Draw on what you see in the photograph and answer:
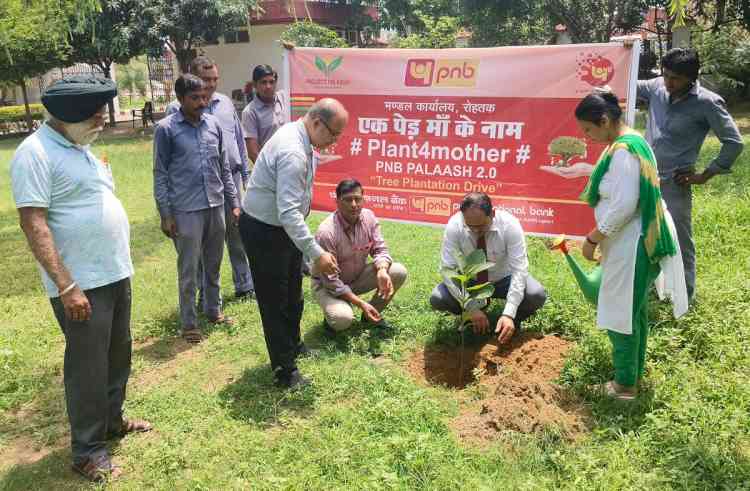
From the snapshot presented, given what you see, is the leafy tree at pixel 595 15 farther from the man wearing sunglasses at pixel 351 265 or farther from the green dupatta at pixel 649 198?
the green dupatta at pixel 649 198

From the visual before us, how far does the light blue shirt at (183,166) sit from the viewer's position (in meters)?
4.47

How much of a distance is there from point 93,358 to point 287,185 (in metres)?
1.32

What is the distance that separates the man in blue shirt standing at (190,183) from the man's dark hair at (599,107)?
2.77 meters

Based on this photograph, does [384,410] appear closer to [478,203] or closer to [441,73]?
[478,203]

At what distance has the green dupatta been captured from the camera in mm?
2975


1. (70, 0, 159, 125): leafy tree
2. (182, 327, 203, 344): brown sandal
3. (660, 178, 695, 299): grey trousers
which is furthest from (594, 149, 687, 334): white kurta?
(70, 0, 159, 125): leafy tree

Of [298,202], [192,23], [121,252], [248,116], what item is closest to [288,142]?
[298,202]

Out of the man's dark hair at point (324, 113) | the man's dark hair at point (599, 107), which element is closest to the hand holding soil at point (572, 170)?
the man's dark hair at point (599, 107)

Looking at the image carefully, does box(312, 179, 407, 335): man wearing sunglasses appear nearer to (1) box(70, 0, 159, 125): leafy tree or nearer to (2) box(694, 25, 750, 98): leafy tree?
(2) box(694, 25, 750, 98): leafy tree

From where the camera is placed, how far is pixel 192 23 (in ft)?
65.4

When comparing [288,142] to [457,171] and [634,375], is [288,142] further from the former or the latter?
[634,375]

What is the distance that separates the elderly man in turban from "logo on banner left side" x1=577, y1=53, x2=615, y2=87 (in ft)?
10.5

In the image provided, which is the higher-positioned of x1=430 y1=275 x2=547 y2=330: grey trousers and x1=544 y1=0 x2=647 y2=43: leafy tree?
x1=544 y1=0 x2=647 y2=43: leafy tree

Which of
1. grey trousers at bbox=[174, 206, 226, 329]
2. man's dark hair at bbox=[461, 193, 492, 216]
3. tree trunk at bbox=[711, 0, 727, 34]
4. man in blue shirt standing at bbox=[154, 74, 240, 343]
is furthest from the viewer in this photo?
tree trunk at bbox=[711, 0, 727, 34]
